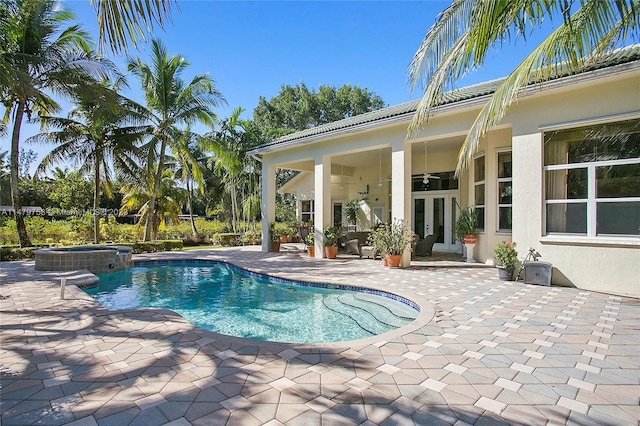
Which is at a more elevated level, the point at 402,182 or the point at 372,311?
the point at 402,182

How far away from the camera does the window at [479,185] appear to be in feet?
39.2

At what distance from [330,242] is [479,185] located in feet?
19.8

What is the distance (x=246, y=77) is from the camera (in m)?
15.9

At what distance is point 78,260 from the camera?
11641mm

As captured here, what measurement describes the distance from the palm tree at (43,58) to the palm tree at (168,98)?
10.1ft

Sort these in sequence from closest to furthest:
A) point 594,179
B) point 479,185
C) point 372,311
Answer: point 372,311, point 594,179, point 479,185

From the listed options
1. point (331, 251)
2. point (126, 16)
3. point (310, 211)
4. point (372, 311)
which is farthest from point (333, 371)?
point (310, 211)

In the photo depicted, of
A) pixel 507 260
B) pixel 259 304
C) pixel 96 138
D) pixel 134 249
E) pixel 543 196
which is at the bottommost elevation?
pixel 259 304

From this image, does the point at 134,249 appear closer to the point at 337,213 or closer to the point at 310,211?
the point at 310,211

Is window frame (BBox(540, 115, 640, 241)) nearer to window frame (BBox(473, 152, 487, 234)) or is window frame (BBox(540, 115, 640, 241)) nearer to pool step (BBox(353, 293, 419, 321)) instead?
window frame (BBox(473, 152, 487, 234))

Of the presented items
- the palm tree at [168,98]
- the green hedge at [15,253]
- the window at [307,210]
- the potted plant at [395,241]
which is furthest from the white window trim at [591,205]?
the green hedge at [15,253]

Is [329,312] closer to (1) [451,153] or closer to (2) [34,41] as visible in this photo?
(1) [451,153]

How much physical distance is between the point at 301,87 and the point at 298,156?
27.3m

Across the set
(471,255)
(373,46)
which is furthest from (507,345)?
(373,46)
